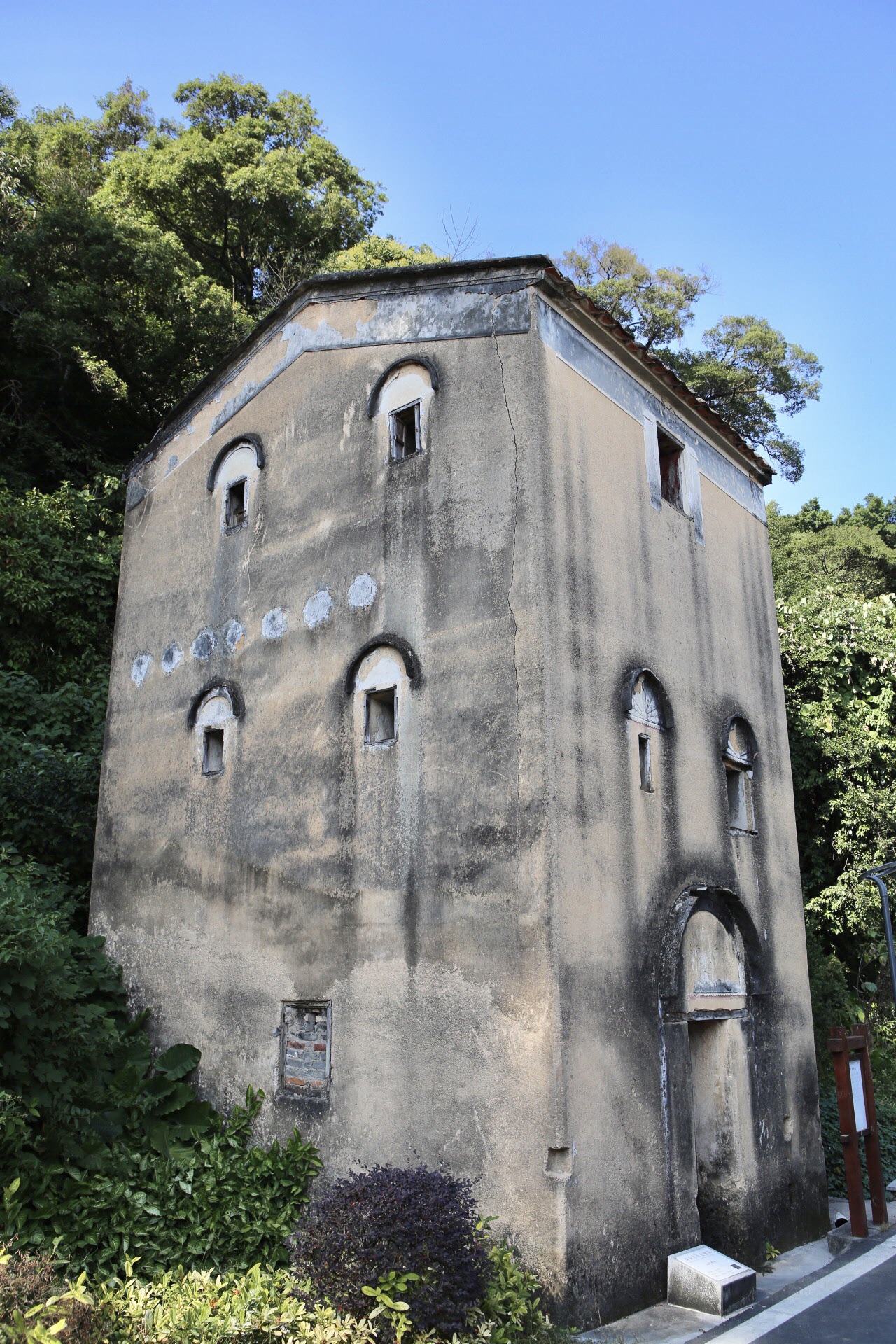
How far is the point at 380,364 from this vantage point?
382 inches

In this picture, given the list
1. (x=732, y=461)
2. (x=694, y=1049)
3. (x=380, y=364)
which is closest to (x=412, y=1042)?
(x=694, y=1049)

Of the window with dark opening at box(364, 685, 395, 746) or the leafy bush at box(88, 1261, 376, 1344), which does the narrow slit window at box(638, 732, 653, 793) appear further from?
the leafy bush at box(88, 1261, 376, 1344)

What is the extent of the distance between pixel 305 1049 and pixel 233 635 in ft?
13.8

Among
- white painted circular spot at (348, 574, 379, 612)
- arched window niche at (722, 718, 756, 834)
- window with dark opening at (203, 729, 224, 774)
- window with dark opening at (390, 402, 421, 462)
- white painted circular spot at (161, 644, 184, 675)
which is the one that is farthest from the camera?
white painted circular spot at (161, 644, 184, 675)

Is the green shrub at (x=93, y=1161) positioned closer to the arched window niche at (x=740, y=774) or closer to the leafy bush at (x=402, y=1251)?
the leafy bush at (x=402, y=1251)

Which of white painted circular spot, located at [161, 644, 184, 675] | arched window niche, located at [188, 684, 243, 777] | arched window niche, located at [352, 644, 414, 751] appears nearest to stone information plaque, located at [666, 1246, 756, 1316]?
arched window niche, located at [352, 644, 414, 751]

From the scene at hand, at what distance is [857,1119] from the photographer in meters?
9.93

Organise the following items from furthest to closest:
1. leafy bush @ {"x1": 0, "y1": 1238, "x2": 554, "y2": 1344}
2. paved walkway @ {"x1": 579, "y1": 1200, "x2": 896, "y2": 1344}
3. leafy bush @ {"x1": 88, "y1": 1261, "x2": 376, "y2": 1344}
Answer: paved walkway @ {"x1": 579, "y1": 1200, "x2": 896, "y2": 1344} → leafy bush @ {"x1": 88, "y1": 1261, "x2": 376, "y2": 1344} → leafy bush @ {"x1": 0, "y1": 1238, "x2": 554, "y2": 1344}

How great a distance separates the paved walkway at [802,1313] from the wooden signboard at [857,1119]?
0.50 meters

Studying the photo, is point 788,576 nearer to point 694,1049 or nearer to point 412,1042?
point 694,1049

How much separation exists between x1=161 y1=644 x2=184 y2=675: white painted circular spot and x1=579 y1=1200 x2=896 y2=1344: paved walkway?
7516mm

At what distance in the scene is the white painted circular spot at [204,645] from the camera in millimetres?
10797

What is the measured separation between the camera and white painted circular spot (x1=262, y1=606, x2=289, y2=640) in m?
9.91

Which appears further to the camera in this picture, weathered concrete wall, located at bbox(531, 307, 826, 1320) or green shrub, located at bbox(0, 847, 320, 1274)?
weathered concrete wall, located at bbox(531, 307, 826, 1320)
